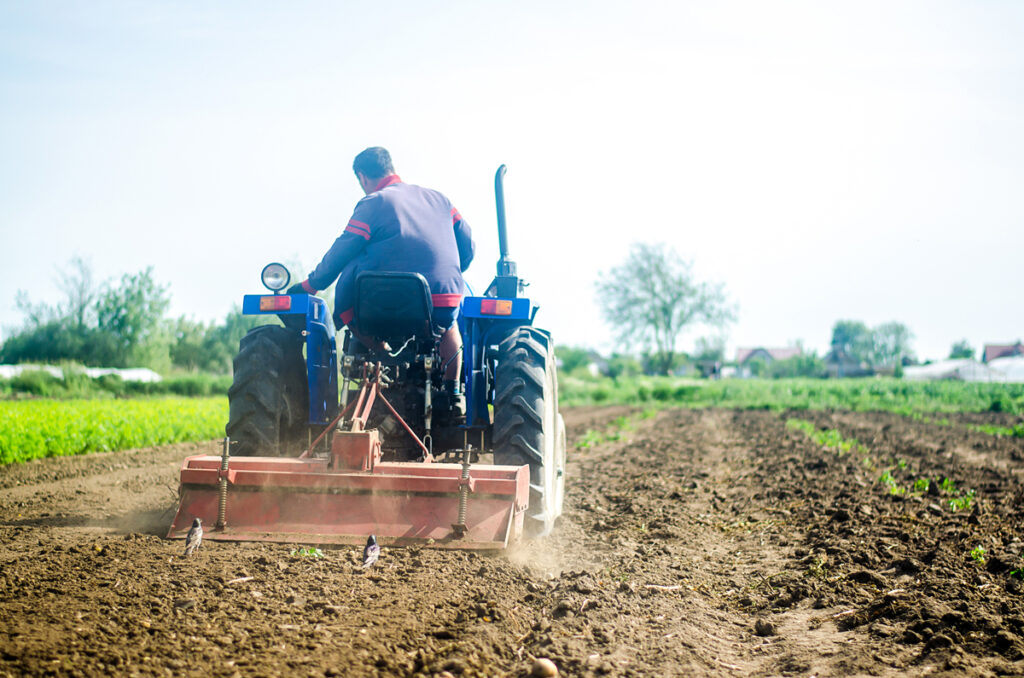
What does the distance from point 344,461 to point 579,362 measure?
174ft

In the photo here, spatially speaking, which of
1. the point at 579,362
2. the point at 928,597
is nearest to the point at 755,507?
the point at 928,597

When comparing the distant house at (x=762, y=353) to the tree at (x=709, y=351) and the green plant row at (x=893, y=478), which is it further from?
the green plant row at (x=893, y=478)

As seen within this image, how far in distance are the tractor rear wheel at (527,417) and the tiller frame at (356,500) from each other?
1.38ft

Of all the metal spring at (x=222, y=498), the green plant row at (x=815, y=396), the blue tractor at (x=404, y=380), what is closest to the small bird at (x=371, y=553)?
the blue tractor at (x=404, y=380)

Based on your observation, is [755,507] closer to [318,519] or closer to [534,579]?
[534,579]

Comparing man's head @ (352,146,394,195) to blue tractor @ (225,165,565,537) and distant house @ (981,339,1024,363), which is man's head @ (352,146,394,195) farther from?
distant house @ (981,339,1024,363)

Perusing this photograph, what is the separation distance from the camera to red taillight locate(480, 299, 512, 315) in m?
4.57

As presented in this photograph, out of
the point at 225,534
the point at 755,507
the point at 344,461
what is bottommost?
the point at 755,507

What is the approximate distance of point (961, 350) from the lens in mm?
99500

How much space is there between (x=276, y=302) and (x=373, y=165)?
970 millimetres

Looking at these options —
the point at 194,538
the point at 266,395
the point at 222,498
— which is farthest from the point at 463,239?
the point at 194,538

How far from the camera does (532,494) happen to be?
4.10 m

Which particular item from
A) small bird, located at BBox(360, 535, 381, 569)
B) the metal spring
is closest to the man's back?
the metal spring

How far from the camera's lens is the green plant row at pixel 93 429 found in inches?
364
